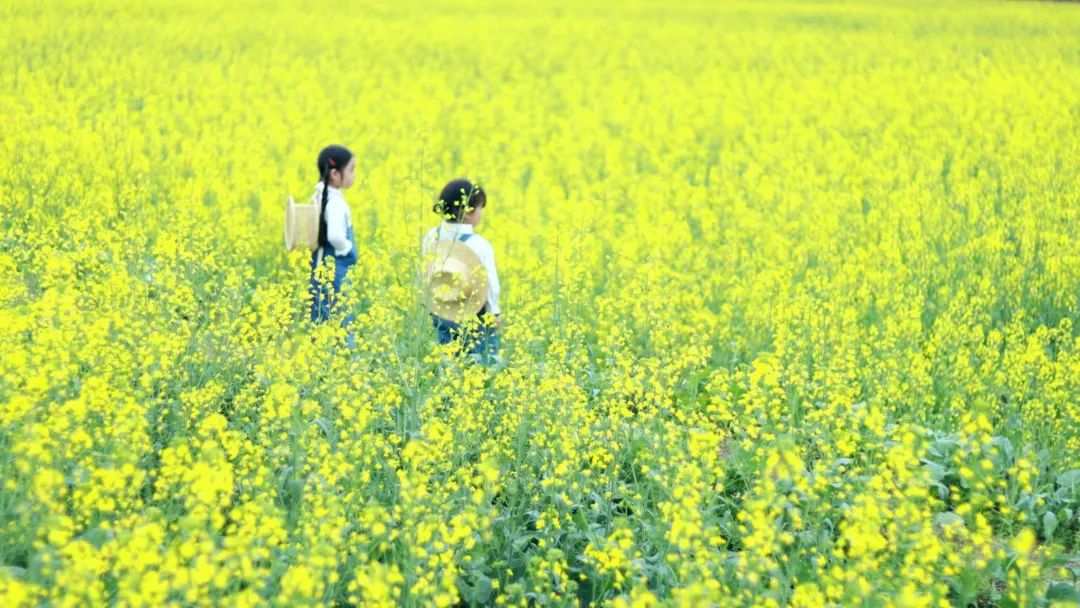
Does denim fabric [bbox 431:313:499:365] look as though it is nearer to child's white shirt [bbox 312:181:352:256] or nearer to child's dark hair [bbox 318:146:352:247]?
child's white shirt [bbox 312:181:352:256]

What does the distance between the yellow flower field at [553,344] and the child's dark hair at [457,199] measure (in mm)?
285

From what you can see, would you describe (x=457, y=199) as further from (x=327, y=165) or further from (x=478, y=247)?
(x=327, y=165)

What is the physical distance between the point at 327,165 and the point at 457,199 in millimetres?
865

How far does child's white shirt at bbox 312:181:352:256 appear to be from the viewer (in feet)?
20.9

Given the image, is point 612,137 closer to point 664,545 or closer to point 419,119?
point 419,119

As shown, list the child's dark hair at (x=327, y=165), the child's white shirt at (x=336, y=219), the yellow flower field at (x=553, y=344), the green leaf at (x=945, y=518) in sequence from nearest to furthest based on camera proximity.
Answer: the yellow flower field at (x=553, y=344), the green leaf at (x=945, y=518), the child's dark hair at (x=327, y=165), the child's white shirt at (x=336, y=219)

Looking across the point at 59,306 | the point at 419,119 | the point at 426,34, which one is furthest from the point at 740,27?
the point at 59,306

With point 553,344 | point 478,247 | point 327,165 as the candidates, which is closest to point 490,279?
point 478,247

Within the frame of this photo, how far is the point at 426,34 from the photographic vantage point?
23.8 metres

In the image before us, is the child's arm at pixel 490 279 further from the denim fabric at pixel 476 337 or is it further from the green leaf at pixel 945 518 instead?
the green leaf at pixel 945 518

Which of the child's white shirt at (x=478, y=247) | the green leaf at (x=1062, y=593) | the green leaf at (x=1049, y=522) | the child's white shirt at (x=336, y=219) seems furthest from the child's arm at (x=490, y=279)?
the green leaf at (x=1062, y=593)

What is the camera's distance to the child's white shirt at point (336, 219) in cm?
638

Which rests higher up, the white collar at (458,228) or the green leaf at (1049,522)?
the white collar at (458,228)

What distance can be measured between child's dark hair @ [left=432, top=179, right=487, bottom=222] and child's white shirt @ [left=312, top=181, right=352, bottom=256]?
767mm
